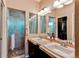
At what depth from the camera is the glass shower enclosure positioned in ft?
11.2

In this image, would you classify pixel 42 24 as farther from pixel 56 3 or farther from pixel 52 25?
pixel 56 3

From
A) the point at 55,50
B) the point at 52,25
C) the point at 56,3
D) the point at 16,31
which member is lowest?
the point at 55,50

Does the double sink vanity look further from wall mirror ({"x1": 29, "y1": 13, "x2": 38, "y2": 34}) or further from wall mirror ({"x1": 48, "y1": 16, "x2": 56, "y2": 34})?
wall mirror ({"x1": 29, "y1": 13, "x2": 38, "y2": 34})

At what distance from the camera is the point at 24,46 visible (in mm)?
3652

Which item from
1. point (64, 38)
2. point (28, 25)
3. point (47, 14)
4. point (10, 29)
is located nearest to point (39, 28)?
point (28, 25)

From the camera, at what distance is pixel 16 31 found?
11.8ft

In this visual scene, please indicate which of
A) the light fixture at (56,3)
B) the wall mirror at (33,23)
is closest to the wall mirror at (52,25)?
the light fixture at (56,3)

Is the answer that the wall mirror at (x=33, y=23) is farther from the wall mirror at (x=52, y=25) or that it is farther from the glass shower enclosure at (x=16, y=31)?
the wall mirror at (x=52, y=25)

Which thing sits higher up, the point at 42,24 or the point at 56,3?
the point at 56,3

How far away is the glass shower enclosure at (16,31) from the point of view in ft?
11.2

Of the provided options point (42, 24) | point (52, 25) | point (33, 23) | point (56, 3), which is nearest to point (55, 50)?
point (52, 25)

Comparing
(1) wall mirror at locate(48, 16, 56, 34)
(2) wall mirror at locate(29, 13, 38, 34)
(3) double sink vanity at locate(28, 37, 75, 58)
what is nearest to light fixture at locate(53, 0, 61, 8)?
(1) wall mirror at locate(48, 16, 56, 34)

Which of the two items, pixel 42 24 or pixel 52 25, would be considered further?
pixel 42 24

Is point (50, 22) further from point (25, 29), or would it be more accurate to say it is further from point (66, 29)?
point (25, 29)
